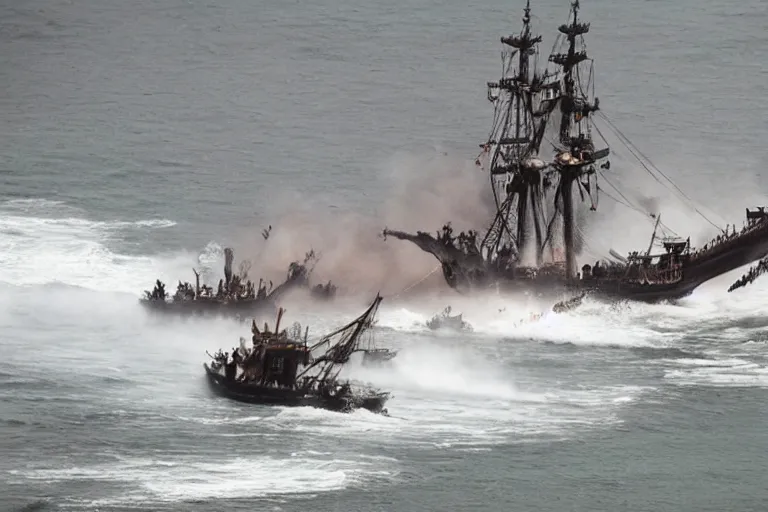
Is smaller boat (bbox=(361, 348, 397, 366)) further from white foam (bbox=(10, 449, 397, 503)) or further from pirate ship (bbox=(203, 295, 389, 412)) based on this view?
white foam (bbox=(10, 449, 397, 503))

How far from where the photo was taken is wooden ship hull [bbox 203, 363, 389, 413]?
165 meters

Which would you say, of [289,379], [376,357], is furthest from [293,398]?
[376,357]

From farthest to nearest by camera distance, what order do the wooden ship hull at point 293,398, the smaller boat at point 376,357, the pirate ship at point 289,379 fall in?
1. the smaller boat at point 376,357
2. the pirate ship at point 289,379
3. the wooden ship hull at point 293,398

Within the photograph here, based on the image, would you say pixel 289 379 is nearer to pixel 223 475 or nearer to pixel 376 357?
pixel 376 357

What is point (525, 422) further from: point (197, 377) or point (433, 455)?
point (197, 377)

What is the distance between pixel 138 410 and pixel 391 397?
63.9ft

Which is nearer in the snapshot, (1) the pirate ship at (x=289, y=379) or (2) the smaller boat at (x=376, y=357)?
(1) the pirate ship at (x=289, y=379)

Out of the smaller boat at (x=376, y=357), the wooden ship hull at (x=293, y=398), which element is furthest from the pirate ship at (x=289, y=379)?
the smaller boat at (x=376, y=357)

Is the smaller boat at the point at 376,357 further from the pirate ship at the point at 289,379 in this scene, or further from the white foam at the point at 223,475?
the white foam at the point at 223,475

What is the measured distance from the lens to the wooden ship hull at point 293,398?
164625 mm

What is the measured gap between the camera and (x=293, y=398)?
166000 millimetres

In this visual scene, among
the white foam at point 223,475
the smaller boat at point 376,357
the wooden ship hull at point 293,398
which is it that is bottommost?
the white foam at point 223,475

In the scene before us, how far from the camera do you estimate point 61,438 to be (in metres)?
157

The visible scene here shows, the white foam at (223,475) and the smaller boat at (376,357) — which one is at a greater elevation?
the smaller boat at (376,357)
